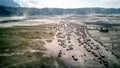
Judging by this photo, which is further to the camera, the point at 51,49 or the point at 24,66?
the point at 51,49

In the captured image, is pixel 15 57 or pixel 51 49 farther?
pixel 51 49

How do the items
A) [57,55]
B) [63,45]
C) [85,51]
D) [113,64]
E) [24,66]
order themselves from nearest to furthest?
[24,66]
[113,64]
[57,55]
[85,51]
[63,45]

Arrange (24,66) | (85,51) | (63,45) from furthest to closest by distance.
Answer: (63,45) → (85,51) → (24,66)

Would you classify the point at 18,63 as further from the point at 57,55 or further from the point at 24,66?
the point at 57,55

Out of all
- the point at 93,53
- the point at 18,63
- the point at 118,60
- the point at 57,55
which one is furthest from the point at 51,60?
the point at 118,60

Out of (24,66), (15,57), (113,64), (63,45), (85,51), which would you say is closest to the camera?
(24,66)

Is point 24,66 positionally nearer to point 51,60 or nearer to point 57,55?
point 51,60

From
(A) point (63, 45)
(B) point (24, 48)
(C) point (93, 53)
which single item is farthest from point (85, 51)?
(B) point (24, 48)

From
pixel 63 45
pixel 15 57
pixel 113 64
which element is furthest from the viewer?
pixel 63 45
